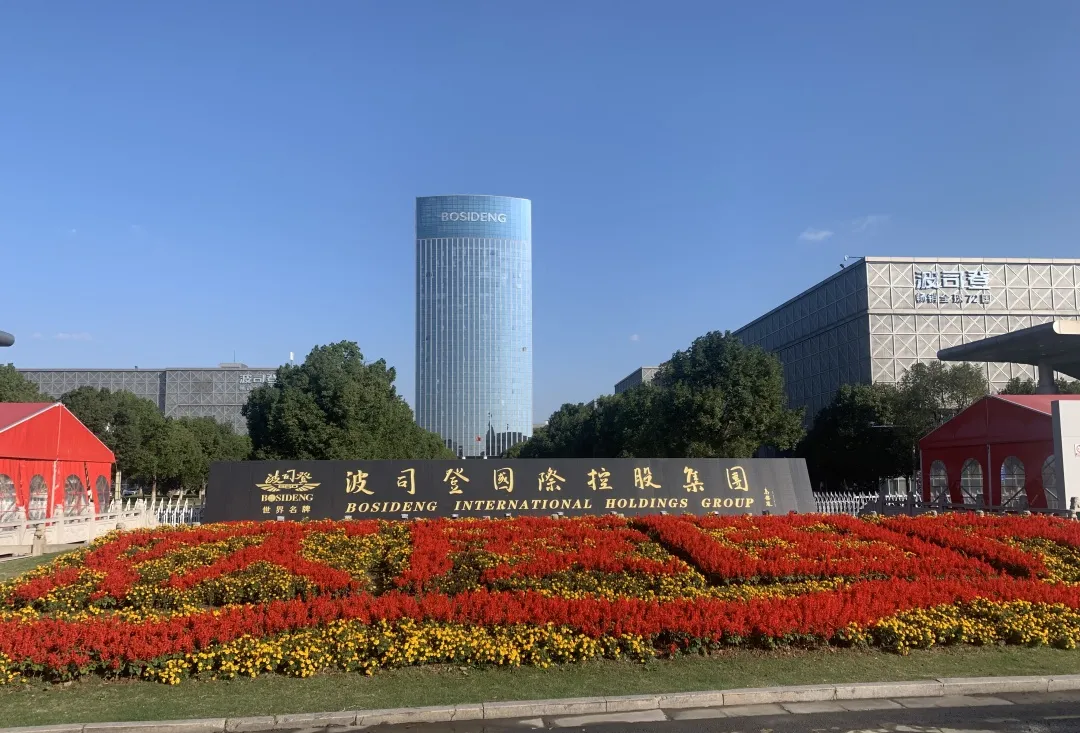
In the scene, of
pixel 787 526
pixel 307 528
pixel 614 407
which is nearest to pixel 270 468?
pixel 307 528

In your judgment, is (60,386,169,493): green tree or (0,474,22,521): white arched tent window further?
(60,386,169,493): green tree

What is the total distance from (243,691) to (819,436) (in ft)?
149

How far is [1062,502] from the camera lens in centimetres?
1911

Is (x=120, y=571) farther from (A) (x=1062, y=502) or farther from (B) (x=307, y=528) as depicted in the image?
(A) (x=1062, y=502)

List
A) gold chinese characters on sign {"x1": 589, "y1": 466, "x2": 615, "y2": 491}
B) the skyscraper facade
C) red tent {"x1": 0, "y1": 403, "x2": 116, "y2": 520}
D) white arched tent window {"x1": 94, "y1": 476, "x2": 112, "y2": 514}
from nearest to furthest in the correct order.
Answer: gold chinese characters on sign {"x1": 589, "y1": 466, "x2": 615, "y2": 491} → red tent {"x1": 0, "y1": 403, "x2": 116, "y2": 520} → white arched tent window {"x1": 94, "y1": 476, "x2": 112, "y2": 514} → the skyscraper facade

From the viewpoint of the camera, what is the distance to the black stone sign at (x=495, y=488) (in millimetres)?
17047

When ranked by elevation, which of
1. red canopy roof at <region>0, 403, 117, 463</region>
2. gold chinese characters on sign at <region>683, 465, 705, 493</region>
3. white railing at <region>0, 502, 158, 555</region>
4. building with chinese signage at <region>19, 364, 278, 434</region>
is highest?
building with chinese signage at <region>19, 364, 278, 434</region>

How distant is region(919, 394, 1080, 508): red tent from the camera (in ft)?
69.9

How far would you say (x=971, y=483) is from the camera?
25188 millimetres

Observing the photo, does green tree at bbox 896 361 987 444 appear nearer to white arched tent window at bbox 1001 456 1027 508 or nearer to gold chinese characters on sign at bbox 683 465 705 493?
white arched tent window at bbox 1001 456 1027 508

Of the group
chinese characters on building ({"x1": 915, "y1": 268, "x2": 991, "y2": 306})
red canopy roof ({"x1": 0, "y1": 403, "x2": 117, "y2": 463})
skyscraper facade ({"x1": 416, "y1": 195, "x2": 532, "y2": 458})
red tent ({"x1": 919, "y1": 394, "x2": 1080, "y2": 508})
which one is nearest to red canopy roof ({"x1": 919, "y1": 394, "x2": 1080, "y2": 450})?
red tent ({"x1": 919, "y1": 394, "x2": 1080, "y2": 508})

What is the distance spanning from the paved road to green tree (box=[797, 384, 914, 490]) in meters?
38.6

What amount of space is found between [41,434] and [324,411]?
14167mm

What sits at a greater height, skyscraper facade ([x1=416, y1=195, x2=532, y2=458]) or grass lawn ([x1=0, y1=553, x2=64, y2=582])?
skyscraper facade ([x1=416, y1=195, x2=532, y2=458])
